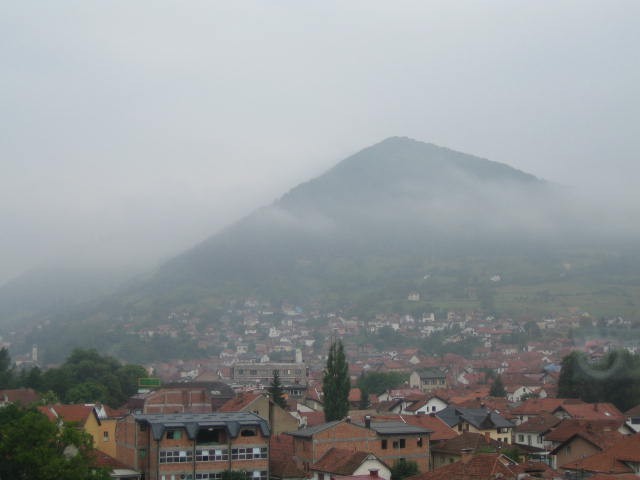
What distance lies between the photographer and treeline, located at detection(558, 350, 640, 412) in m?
62.8

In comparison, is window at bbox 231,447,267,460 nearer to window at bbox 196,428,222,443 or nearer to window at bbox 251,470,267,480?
window at bbox 251,470,267,480

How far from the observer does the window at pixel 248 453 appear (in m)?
38.5

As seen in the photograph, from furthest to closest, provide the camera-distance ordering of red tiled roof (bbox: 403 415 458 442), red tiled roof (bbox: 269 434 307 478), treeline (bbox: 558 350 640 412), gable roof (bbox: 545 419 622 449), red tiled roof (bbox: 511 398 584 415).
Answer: treeline (bbox: 558 350 640 412) → red tiled roof (bbox: 511 398 584 415) → red tiled roof (bbox: 403 415 458 442) → gable roof (bbox: 545 419 622 449) → red tiled roof (bbox: 269 434 307 478)

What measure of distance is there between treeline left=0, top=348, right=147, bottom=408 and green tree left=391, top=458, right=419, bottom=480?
118 ft

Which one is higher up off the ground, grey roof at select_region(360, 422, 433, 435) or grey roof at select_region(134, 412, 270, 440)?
grey roof at select_region(134, 412, 270, 440)

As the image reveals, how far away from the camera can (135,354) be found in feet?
536

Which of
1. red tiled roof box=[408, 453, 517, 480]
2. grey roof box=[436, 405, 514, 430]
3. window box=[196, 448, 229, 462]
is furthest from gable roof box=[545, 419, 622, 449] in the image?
window box=[196, 448, 229, 462]

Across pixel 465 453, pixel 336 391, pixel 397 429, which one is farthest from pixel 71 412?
pixel 465 453

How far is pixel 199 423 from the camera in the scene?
3847cm

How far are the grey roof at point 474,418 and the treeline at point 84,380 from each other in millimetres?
30633

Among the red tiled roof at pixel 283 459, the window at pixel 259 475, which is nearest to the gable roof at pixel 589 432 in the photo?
the red tiled roof at pixel 283 459

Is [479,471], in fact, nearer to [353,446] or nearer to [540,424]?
[353,446]

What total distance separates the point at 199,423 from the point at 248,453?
8.44 feet

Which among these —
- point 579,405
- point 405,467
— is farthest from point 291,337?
point 405,467
